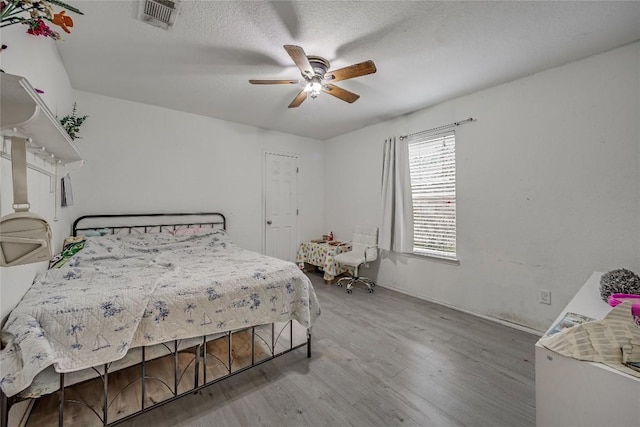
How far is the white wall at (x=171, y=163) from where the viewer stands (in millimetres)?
3049

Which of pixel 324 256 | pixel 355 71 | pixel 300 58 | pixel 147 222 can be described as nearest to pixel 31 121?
pixel 300 58

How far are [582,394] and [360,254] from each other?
10.2ft

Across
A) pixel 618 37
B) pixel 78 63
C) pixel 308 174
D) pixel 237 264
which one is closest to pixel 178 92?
pixel 78 63

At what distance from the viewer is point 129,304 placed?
1.45 m

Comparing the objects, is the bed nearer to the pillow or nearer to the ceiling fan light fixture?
the pillow

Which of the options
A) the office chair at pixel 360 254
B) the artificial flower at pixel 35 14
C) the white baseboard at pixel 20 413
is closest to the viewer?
the artificial flower at pixel 35 14

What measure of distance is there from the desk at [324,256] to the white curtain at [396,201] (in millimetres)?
767

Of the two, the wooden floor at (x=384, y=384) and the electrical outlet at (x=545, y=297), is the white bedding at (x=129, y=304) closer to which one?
the wooden floor at (x=384, y=384)

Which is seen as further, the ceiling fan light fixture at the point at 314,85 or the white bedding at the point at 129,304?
the ceiling fan light fixture at the point at 314,85

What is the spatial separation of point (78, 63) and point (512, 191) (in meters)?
4.47

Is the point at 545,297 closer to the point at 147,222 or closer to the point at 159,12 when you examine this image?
the point at 159,12

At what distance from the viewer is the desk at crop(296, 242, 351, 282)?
4.21 m

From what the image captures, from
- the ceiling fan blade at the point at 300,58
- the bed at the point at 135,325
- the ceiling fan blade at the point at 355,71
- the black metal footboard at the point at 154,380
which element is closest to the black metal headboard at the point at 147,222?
the bed at the point at 135,325

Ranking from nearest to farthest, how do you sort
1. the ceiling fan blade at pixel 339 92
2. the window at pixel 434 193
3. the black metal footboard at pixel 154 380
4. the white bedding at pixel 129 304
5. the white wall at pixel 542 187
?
the white bedding at pixel 129 304
the black metal footboard at pixel 154 380
the white wall at pixel 542 187
the ceiling fan blade at pixel 339 92
the window at pixel 434 193
